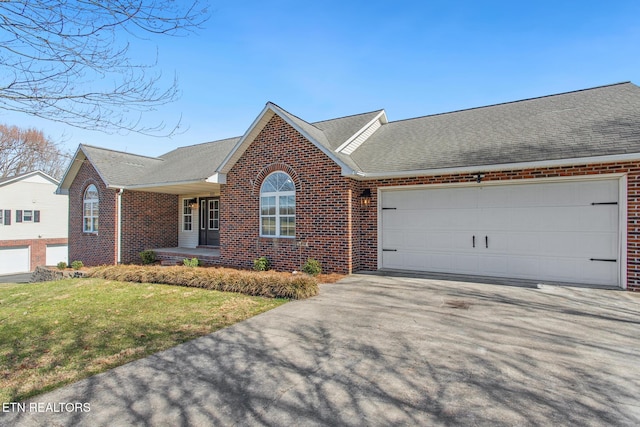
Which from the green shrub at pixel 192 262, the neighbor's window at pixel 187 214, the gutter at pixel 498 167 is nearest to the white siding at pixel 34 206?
the neighbor's window at pixel 187 214

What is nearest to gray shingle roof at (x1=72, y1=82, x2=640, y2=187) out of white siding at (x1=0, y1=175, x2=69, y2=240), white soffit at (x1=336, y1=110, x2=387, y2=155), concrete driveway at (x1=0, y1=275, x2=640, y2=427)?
white soffit at (x1=336, y1=110, x2=387, y2=155)

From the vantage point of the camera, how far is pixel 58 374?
3.82 meters

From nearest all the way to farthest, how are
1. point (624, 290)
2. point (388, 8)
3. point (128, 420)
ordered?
point (128, 420)
point (624, 290)
point (388, 8)

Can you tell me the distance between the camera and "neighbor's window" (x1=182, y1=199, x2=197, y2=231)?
16.1 metres

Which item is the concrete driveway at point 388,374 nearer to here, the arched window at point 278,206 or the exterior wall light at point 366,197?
the exterior wall light at point 366,197

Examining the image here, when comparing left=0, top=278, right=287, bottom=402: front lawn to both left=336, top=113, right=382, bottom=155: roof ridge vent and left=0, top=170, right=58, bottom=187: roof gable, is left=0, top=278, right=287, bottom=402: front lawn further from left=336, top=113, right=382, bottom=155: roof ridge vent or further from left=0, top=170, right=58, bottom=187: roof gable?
left=0, top=170, right=58, bottom=187: roof gable

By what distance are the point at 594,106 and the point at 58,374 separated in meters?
13.0

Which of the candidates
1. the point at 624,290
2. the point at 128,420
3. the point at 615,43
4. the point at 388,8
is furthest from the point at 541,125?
the point at 128,420

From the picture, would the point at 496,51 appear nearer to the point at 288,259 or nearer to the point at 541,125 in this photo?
the point at 541,125

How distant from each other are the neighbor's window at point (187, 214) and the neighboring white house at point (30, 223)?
18581 mm

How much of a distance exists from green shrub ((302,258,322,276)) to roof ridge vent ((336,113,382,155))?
348 cm

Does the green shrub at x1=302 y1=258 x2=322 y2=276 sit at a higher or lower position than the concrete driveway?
higher

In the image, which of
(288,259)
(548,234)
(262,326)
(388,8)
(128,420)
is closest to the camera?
(128,420)

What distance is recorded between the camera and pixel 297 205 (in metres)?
10.3
